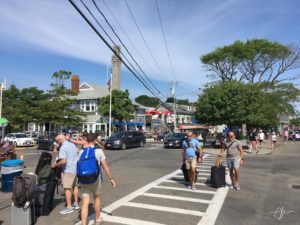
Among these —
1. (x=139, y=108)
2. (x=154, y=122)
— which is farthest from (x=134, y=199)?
(x=154, y=122)

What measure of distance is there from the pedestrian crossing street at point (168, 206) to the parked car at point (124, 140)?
18409mm

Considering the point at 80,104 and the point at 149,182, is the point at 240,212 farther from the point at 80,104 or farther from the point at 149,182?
the point at 80,104

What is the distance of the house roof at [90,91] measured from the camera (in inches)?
2346

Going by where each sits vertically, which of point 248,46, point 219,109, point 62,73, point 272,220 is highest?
point 248,46

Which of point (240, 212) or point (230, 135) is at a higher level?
point (230, 135)

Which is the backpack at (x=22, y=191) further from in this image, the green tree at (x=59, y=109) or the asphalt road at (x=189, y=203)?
the green tree at (x=59, y=109)

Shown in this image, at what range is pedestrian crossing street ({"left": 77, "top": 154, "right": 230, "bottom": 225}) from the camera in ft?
24.0

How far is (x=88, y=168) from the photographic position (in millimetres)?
6184

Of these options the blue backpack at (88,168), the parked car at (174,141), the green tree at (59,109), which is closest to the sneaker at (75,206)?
the blue backpack at (88,168)

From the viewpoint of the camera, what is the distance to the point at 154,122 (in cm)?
8331

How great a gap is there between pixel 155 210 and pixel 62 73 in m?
39.2

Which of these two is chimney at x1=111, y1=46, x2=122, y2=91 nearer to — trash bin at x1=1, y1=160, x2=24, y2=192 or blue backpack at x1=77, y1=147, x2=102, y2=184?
trash bin at x1=1, y1=160, x2=24, y2=192

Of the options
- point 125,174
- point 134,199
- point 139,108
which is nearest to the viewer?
point 134,199

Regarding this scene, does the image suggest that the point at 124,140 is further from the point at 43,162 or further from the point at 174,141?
the point at 43,162
